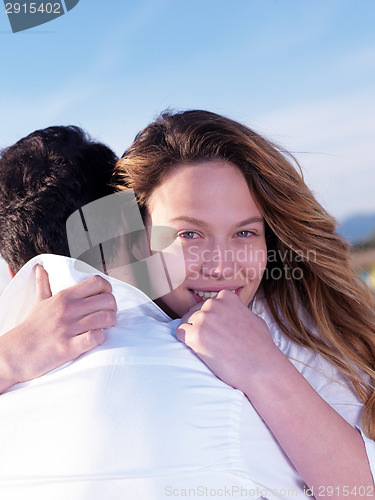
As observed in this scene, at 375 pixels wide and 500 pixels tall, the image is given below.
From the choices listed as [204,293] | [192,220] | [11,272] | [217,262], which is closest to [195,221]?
[192,220]

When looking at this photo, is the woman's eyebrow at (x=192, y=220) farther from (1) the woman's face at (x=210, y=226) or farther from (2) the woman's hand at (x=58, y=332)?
(2) the woman's hand at (x=58, y=332)

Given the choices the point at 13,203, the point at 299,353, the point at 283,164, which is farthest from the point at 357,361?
the point at 13,203

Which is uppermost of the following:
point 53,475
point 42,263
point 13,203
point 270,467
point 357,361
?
point 13,203

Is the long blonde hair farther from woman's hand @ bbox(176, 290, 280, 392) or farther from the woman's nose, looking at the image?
woman's hand @ bbox(176, 290, 280, 392)

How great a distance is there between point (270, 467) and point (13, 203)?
1.23 m

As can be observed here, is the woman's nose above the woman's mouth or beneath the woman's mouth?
above

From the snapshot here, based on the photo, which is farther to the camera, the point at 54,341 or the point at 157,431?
the point at 54,341

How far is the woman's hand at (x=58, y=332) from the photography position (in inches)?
66.4

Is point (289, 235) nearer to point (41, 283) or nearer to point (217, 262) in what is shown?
point (217, 262)

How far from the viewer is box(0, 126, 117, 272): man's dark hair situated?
1.96 meters

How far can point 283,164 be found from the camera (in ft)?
8.66

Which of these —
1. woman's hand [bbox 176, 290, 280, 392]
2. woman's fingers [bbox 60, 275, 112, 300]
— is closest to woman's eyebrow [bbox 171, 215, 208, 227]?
woman's hand [bbox 176, 290, 280, 392]

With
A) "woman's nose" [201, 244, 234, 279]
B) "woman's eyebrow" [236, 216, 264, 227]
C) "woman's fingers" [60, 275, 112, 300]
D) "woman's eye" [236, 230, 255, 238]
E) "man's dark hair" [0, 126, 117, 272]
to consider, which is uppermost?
"man's dark hair" [0, 126, 117, 272]

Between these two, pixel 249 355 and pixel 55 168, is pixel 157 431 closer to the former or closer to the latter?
pixel 249 355
